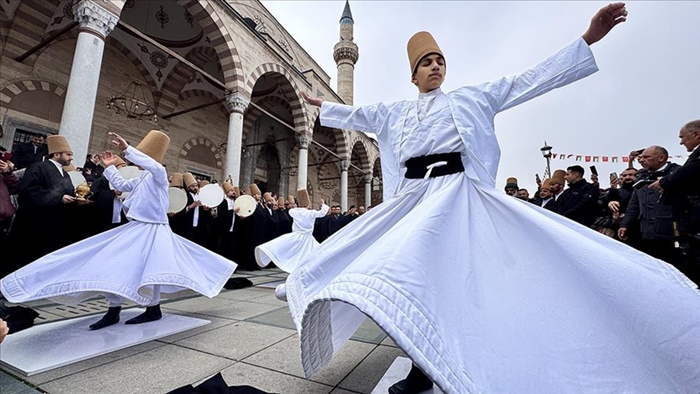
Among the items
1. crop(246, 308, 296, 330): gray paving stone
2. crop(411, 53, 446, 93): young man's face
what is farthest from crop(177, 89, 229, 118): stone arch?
crop(411, 53, 446, 93): young man's face

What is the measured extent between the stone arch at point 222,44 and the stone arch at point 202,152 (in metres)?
4.62

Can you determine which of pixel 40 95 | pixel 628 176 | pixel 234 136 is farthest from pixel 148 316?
pixel 40 95

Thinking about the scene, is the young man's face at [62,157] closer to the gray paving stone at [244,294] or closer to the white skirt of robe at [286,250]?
the gray paving stone at [244,294]

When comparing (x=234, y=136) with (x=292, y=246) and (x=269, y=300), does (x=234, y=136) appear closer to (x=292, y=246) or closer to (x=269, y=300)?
(x=292, y=246)

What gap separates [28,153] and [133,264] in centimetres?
554

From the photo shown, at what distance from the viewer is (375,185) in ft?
80.8

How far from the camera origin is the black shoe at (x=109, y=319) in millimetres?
2533

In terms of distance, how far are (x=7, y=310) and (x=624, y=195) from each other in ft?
→ 24.5

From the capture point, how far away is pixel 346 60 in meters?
23.5

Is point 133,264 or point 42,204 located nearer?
point 133,264

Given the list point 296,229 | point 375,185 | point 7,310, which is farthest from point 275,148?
point 7,310

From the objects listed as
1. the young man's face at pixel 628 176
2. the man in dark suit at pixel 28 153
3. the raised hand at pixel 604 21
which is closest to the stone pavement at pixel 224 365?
the raised hand at pixel 604 21

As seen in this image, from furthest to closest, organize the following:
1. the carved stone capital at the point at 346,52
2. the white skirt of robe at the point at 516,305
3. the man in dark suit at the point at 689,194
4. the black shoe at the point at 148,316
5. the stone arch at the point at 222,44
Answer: the carved stone capital at the point at 346,52 → the stone arch at the point at 222,44 → the man in dark suit at the point at 689,194 → the black shoe at the point at 148,316 → the white skirt of robe at the point at 516,305

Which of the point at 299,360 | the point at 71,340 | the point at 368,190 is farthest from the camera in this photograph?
the point at 368,190
